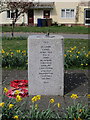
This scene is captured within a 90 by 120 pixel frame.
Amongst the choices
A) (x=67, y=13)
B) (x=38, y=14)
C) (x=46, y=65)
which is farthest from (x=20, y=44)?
(x=67, y=13)

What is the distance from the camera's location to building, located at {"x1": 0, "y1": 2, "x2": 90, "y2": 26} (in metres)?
32.3

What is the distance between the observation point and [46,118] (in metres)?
4.32

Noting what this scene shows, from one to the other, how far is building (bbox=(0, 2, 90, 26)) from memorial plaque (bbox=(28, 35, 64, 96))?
2658 cm

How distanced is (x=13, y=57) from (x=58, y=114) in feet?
13.7

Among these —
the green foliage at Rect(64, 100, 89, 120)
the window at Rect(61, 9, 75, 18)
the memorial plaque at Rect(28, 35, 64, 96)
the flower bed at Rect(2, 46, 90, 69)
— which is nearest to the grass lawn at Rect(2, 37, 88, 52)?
the flower bed at Rect(2, 46, 90, 69)

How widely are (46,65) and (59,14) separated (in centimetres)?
2772

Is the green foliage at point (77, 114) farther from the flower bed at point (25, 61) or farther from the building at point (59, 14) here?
the building at point (59, 14)

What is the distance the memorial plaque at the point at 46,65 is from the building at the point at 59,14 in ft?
87.2

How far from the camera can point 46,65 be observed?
5617 millimetres

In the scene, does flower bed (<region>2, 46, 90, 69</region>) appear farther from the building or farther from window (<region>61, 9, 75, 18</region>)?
window (<region>61, 9, 75, 18</region>)

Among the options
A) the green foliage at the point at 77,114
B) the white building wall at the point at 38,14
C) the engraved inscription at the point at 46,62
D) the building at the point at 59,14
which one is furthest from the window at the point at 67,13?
the green foliage at the point at 77,114

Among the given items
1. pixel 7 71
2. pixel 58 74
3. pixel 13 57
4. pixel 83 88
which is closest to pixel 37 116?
pixel 58 74

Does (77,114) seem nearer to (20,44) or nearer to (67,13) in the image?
(20,44)

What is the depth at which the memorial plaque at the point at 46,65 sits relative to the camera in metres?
5.48
